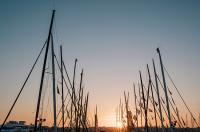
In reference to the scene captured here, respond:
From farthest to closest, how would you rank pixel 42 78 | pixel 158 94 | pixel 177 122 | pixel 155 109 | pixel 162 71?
pixel 155 109
pixel 177 122
pixel 158 94
pixel 162 71
pixel 42 78

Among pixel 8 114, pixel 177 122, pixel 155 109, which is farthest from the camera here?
pixel 155 109

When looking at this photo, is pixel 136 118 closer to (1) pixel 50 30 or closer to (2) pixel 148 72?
(2) pixel 148 72

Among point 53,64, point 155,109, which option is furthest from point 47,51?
point 155,109

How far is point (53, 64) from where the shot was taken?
66.5ft

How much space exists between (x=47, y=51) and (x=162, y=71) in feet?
46.9

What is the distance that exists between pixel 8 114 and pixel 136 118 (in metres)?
36.2

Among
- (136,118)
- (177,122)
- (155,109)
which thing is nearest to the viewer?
(177,122)

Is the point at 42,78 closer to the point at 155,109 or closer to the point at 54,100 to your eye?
the point at 54,100

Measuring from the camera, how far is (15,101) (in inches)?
652

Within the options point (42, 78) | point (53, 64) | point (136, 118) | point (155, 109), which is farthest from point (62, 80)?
point (136, 118)

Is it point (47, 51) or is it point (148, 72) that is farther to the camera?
point (148, 72)

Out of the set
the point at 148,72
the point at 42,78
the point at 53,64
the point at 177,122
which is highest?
the point at 148,72

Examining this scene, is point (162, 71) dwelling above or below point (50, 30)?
below

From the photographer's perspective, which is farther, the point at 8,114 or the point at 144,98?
the point at 144,98
